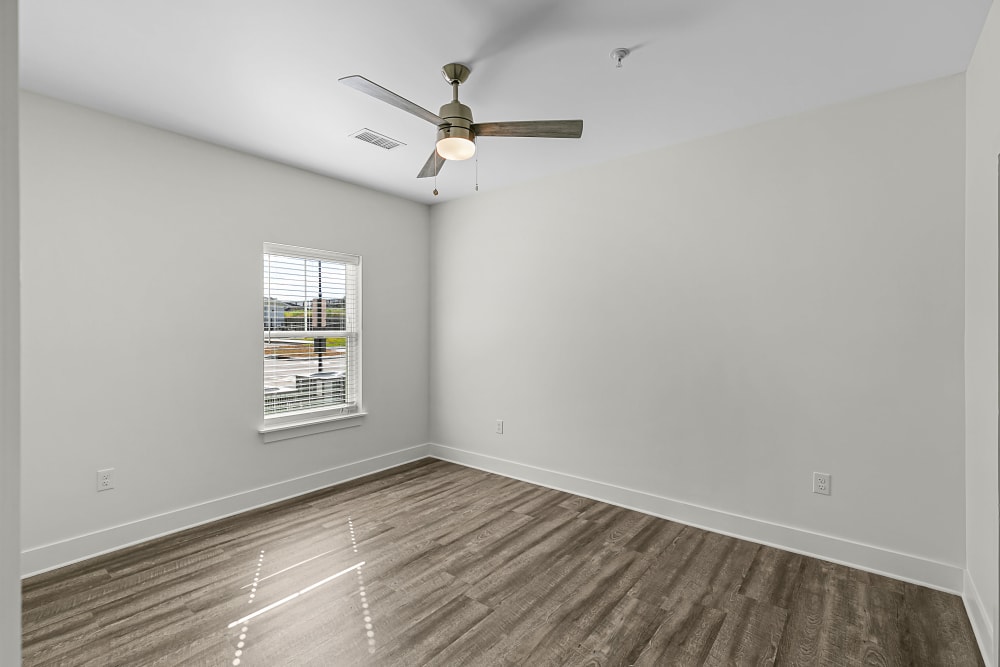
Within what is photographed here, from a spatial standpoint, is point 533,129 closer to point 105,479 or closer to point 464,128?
point 464,128

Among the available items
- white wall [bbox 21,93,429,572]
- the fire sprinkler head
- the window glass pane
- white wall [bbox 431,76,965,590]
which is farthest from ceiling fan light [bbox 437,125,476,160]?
the window glass pane

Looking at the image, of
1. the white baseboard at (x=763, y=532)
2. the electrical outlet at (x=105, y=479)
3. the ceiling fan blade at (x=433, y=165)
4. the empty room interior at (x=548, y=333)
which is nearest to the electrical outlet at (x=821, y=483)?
the empty room interior at (x=548, y=333)

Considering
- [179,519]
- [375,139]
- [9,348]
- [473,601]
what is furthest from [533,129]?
[179,519]

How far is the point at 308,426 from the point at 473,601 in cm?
219

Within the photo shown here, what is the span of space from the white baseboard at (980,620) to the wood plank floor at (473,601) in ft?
0.17

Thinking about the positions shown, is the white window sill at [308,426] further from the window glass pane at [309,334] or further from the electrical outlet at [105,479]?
the electrical outlet at [105,479]

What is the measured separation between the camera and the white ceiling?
199 centimetres

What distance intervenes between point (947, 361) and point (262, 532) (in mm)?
4069

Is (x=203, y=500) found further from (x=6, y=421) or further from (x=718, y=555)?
(x=718, y=555)

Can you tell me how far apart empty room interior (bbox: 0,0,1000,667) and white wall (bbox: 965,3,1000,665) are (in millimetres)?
32

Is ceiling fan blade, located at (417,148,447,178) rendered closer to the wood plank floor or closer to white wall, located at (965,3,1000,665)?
the wood plank floor

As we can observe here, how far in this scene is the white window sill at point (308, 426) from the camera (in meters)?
3.70

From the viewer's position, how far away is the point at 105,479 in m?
2.89

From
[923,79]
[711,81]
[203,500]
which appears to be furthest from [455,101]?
[203,500]
